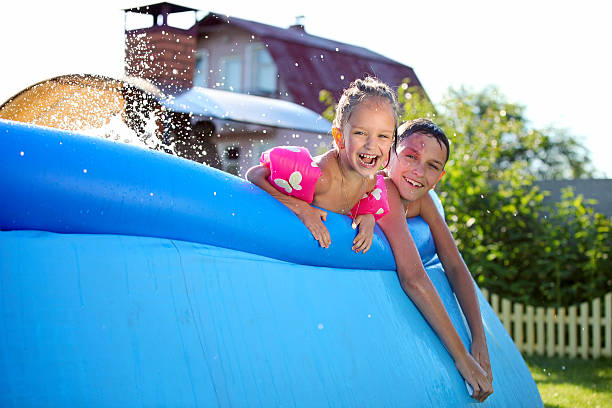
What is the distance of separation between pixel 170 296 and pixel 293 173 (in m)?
0.60

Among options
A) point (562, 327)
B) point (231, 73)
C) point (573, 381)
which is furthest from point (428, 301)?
point (231, 73)

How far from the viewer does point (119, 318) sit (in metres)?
1.49

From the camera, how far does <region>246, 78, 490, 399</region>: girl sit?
2059mm

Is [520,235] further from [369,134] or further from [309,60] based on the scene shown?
[309,60]

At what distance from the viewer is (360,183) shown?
223 centimetres

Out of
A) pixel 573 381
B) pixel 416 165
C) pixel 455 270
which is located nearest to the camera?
pixel 416 165

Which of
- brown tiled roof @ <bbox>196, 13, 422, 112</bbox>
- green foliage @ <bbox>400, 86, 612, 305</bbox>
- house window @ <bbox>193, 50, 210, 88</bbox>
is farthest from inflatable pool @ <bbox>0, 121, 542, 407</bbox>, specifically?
house window @ <bbox>193, 50, 210, 88</bbox>

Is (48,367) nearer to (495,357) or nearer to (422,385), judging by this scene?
(422,385)

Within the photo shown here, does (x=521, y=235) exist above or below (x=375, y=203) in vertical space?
below

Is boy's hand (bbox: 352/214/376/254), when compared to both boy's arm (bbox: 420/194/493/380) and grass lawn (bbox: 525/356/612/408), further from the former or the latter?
grass lawn (bbox: 525/356/612/408)

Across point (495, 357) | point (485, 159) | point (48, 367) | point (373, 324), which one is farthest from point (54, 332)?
point (485, 159)

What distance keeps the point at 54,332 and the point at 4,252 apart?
0.64 ft

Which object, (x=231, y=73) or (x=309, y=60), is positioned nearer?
(x=309, y=60)

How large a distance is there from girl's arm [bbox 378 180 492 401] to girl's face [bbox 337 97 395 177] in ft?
0.95
